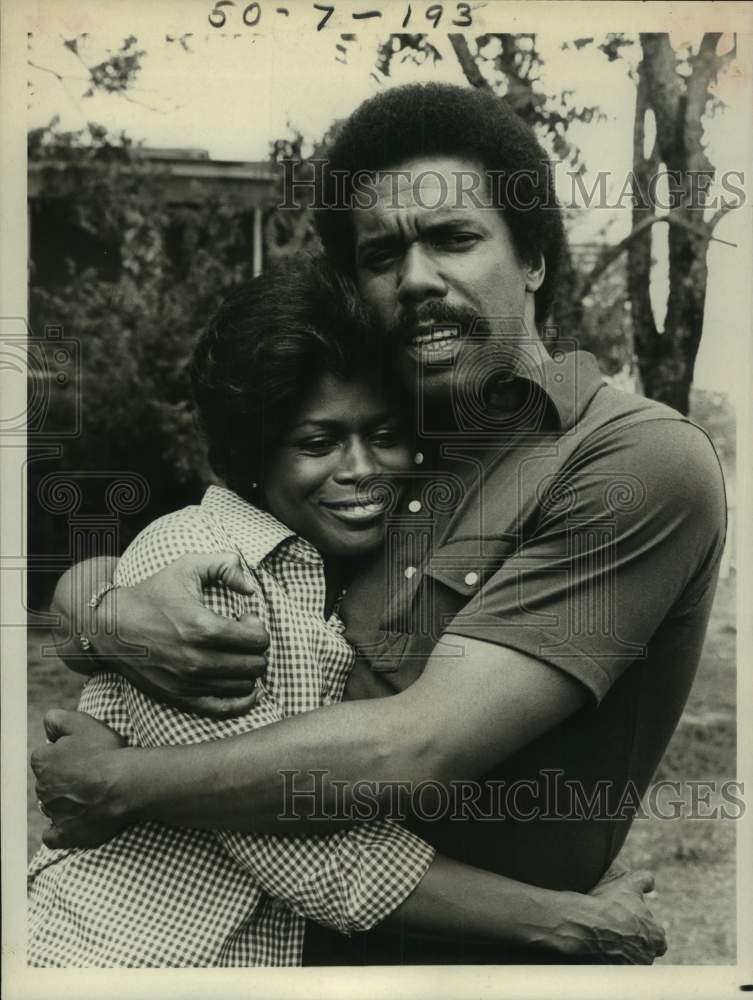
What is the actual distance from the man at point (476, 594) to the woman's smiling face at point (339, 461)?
0.26 feet

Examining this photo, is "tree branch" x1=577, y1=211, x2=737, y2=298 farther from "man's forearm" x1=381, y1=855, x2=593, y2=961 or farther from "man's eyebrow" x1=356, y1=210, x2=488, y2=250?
"man's forearm" x1=381, y1=855, x2=593, y2=961

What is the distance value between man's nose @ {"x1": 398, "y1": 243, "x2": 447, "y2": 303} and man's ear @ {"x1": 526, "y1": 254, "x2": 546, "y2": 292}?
255 millimetres

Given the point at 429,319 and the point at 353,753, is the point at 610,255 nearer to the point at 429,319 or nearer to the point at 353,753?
the point at 429,319

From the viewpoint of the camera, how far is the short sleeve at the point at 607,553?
250 cm

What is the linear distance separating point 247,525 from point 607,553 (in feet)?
2.87

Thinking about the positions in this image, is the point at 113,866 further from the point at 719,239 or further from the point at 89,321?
the point at 719,239

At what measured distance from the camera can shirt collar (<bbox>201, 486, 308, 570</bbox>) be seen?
273cm

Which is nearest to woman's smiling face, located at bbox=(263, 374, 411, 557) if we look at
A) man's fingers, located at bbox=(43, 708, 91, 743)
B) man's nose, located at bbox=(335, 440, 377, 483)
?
man's nose, located at bbox=(335, 440, 377, 483)

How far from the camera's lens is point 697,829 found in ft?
10.3

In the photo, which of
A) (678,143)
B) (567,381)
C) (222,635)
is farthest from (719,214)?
(222,635)

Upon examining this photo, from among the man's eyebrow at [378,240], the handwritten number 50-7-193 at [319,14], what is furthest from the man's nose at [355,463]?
the handwritten number 50-7-193 at [319,14]

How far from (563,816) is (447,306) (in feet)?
4.20

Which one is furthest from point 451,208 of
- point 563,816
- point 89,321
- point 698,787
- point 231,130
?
point 698,787

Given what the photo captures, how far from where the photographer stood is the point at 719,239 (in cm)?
316
